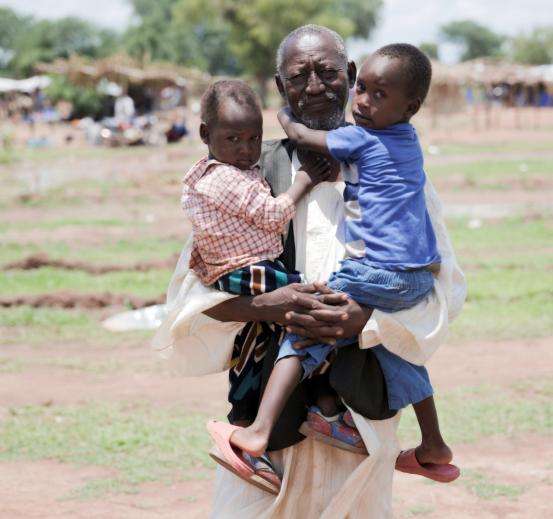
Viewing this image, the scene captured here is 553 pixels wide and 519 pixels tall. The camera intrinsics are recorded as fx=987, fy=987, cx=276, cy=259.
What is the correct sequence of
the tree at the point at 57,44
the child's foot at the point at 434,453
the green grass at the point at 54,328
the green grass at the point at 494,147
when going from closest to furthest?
1. the child's foot at the point at 434,453
2. the green grass at the point at 54,328
3. the green grass at the point at 494,147
4. the tree at the point at 57,44

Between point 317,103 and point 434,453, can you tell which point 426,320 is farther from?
point 317,103

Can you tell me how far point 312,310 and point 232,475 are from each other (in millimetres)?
625

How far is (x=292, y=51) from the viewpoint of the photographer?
2.68 meters

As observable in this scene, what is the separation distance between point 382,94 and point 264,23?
4127 cm

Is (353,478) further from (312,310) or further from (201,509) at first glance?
(201,509)

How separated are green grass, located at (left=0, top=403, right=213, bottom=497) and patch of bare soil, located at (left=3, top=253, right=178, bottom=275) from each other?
405 centimetres

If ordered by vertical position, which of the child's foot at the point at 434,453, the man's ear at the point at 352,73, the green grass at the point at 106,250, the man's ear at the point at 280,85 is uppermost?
the man's ear at the point at 352,73

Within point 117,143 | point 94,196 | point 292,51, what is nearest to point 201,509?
point 292,51

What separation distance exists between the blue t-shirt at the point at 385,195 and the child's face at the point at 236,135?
0.21 m

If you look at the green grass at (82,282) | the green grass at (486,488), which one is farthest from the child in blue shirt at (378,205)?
the green grass at (82,282)

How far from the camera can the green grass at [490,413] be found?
526 cm

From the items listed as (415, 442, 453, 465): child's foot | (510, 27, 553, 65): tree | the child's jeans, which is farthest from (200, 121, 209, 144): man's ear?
(510, 27, 553, 65): tree

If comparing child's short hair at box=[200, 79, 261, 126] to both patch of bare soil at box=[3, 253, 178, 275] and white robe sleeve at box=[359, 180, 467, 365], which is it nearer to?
white robe sleeve at box=[359, 180, 467, 365]

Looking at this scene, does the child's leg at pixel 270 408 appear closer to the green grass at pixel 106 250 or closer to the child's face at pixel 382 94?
the child's face at pixel 382 94
